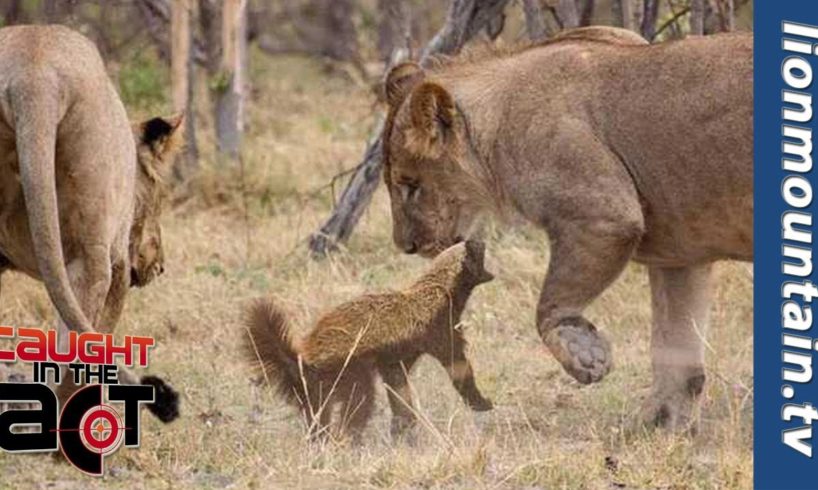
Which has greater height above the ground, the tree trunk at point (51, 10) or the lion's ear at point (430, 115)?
the tree trunk at point (51, 10)

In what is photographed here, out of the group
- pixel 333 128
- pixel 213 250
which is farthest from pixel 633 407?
pixel 333 128

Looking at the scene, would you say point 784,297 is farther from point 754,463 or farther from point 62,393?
point 62,393

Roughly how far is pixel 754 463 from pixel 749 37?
1.54 m

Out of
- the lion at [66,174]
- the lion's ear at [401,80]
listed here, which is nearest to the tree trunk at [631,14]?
the lion's ear at [401,80]

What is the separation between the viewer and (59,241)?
575 centimetres

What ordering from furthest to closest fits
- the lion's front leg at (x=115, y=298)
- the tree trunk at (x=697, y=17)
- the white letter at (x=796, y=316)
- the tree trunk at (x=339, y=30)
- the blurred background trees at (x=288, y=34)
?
1. the tree trunk at (x=339, y=30)
2. the blurred background trees at (x=288, y=34)
3. the tree trunk at (x=697, y=17)
4. the lion's front leg at (x=115, y=298)
5. the white letter at (x=796, y=316)

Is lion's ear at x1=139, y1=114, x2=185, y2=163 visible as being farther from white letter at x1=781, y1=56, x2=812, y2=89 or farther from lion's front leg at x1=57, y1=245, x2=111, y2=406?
white letter at x1=781, y1=56, x2=812, y2=89

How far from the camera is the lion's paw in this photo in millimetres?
6246

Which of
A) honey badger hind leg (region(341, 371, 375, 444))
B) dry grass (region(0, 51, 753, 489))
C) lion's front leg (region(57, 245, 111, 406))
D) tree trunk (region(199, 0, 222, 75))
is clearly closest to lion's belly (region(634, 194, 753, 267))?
dry grass (region(0, 51, 753, 489))

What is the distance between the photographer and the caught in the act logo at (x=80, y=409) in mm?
5914

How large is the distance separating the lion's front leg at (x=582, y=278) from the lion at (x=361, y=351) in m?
0.58

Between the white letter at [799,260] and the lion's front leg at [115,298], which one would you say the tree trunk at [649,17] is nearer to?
the lion's front leg at [115,298]

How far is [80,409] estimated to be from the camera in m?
6.01

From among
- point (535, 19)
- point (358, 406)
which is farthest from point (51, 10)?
point (358, 406)
